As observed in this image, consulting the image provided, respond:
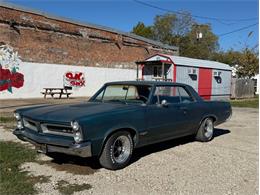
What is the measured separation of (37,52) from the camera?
70.4 ft

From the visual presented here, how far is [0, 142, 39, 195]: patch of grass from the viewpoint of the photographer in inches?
181

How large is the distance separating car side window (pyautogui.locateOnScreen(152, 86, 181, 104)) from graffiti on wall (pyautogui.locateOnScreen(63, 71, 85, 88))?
17.0m

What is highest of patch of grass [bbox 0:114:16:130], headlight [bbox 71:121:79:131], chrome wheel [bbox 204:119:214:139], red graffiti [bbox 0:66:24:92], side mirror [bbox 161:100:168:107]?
red graffiti [bbox 0:66:24:92]

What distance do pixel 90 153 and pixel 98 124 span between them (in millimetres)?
458

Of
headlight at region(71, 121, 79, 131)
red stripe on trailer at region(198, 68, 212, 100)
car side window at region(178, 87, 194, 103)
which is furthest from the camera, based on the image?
Answer: red stripe on trailer at region(198, 68, 212, 100)

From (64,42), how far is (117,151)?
18337 millimetres

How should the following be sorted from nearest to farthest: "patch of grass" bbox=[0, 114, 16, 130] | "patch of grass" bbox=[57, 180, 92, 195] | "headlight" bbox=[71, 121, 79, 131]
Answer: "patch of grass" bbox=[57, 180, 92, 195], "headlight" bbox=[71, 121, 79, 131], "patch of grass" bbox=[0, 114, 16, 130]

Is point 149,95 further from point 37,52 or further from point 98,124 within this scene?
point 37,52

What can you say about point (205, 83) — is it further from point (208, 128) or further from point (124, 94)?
point (124, 94)

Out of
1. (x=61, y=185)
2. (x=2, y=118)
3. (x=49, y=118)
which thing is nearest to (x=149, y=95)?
(x=49, y=118)

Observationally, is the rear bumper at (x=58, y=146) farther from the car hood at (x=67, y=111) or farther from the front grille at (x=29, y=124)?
the car hood at (x=67, y=111)

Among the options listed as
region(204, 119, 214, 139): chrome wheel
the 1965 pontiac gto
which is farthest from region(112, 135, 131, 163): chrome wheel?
region(204, 119, 214, 139): chrome wheel

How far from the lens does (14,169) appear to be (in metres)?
5.52

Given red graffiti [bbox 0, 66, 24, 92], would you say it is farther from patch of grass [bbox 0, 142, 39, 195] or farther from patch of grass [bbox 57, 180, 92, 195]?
patch of grass [bbox 57, 180, 92, 195]
